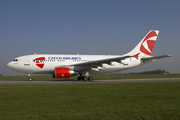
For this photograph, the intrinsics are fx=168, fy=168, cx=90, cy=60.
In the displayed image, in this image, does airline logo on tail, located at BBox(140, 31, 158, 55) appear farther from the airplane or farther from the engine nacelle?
the engine nacelle

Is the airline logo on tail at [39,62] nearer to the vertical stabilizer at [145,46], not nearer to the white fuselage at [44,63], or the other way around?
the white fuselage at [44,63]

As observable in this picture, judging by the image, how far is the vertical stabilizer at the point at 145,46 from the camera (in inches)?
1140

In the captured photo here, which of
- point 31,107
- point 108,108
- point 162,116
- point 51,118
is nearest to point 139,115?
point 162,116

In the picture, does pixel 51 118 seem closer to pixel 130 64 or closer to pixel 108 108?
pixel 108 108

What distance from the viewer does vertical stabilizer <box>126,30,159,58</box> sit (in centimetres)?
2895

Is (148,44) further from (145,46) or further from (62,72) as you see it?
(62,72)

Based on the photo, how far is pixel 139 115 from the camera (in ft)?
18.8

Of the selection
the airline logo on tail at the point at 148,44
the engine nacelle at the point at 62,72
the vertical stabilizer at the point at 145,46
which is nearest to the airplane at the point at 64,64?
the engine nacelle at the point at 62,72

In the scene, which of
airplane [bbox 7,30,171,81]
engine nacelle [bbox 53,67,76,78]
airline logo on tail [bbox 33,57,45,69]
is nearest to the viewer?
engine nacelle [bbox 53,67,76,78]

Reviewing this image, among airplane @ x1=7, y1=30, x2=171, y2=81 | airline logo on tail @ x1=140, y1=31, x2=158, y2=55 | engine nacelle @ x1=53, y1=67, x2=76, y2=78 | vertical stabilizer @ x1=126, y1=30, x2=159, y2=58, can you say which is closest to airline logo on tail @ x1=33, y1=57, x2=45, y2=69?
airplane @ x1=7, y1=30, x2=171, y2=81

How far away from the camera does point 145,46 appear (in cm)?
2894

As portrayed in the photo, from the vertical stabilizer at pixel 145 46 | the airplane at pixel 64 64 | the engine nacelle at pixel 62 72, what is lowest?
the engine nacelle at pixel 62 72

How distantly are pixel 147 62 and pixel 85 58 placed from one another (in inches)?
411

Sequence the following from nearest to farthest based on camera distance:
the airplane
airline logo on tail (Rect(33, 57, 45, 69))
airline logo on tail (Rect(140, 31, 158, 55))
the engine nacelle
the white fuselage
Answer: the engine nacelle, the airplane, the white fuselage, airline logo on tail (Rect(33, 57, 45, 69)), airline logo on tail (Rect(140, 31, 158, 55))
